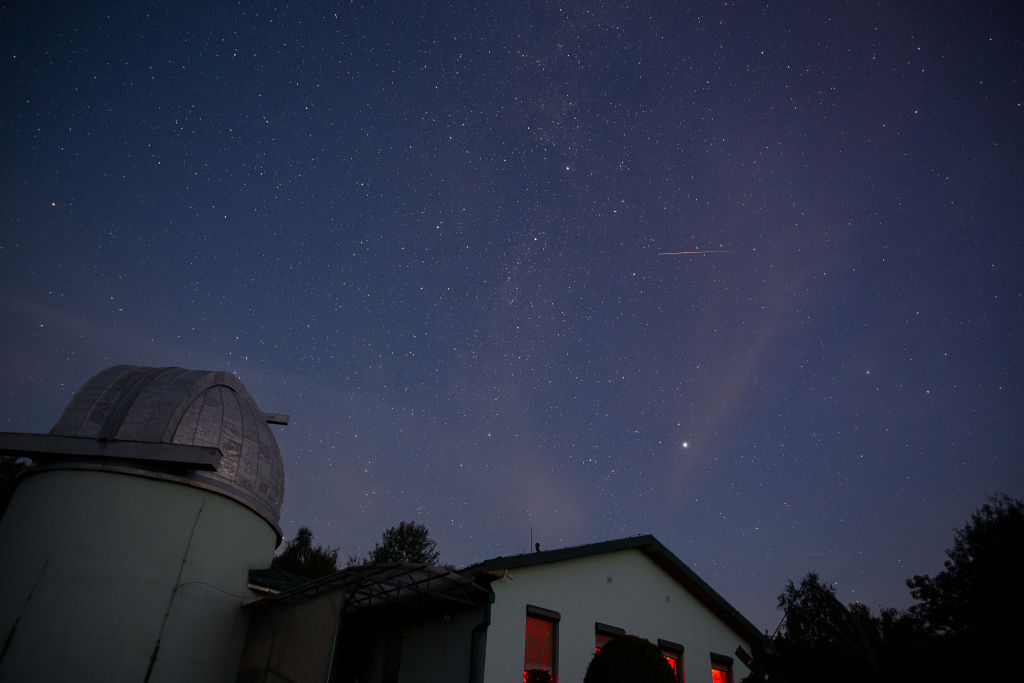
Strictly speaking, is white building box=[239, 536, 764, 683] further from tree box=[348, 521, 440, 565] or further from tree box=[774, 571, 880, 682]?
tree box=[348, 521, 440, 565]

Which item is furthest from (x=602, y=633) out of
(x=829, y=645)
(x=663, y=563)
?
(x=829, y=645)

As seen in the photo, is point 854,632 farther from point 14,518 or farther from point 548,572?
point 14,518

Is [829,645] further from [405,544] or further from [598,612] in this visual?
[405,544]

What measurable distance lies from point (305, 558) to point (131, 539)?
35431 mm

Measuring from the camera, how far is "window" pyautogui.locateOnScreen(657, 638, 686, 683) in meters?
16.1

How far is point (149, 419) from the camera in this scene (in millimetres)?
14641

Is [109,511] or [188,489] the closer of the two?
[109,511]

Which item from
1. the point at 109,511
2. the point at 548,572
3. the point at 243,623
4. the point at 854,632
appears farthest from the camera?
the point at 243,623

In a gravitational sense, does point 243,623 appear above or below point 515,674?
above

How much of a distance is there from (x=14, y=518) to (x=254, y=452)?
5.29 meters

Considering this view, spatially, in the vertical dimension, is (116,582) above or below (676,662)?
above

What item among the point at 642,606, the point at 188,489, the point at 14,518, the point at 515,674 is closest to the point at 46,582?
the point at 14,518

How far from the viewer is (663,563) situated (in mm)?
17344

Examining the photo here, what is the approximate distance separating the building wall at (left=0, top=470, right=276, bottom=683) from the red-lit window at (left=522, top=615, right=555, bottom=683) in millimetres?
7608
